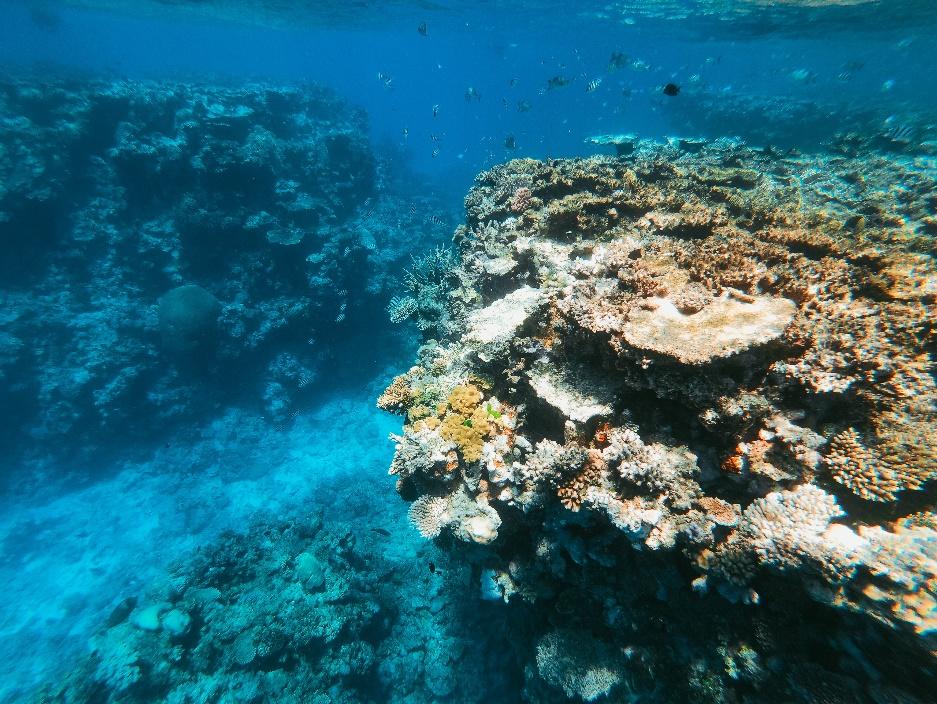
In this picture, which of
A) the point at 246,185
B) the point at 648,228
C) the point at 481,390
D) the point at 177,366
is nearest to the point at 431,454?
the point at 481,390

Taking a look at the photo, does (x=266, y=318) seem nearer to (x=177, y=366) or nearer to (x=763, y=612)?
(x=177, y=366)

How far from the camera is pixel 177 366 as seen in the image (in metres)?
16.1

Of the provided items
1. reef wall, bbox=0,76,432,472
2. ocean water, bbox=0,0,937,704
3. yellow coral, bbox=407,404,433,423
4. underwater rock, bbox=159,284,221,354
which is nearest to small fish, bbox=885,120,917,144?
ocean water, bbox=0,0,937,704

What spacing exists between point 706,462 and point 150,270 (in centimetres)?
2000

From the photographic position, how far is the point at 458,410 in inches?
192

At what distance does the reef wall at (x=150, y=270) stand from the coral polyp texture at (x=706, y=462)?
13.1 m

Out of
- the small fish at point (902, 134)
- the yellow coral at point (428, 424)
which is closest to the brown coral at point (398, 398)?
the yellow coral at point (428, 424)

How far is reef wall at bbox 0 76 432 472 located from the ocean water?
123 millimetres

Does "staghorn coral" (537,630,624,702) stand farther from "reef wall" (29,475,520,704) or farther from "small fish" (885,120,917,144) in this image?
"small fish" (885,120,917,144)

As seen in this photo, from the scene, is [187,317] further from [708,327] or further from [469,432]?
[708,327]

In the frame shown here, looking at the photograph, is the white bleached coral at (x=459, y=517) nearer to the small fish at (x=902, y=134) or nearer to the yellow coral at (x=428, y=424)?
the yellow coral at (x=428, y=424)

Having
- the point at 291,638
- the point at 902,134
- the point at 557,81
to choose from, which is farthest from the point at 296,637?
the point at 902,134

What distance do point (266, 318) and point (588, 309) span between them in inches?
605

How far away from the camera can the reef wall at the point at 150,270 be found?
14836 millimetres
